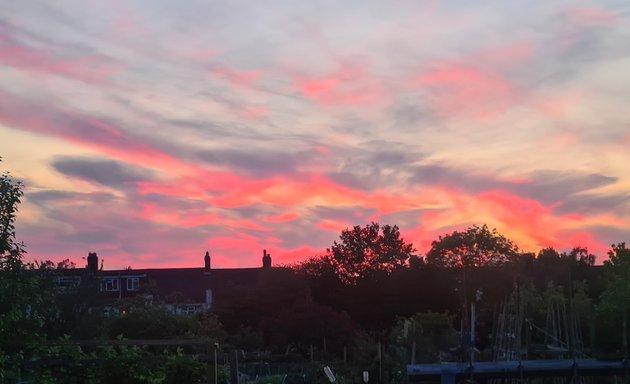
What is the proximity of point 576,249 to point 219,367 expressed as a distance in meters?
58.9

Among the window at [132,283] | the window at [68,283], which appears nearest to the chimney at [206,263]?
the window at [132,283]

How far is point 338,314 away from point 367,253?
2611 cm

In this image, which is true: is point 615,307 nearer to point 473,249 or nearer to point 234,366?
point 234,366

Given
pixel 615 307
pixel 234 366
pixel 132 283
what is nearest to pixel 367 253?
pixel 132 283

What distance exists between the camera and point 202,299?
277ft

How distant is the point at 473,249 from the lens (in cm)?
7075

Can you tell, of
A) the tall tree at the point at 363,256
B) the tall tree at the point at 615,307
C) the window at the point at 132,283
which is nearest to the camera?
the tall tree at the point at 615,307

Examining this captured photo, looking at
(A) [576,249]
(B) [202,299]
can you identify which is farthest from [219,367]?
(B) [202,299]

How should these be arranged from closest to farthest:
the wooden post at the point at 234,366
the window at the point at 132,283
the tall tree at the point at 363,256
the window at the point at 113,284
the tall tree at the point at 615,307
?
the wooden post at the point at 234,366, the tall tree at the point at 615,307, the tall tree at the point at 363,256, the window at the point at 113,284, the window at the point at 132,283

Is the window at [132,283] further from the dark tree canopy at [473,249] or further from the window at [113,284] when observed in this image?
the dark tree canopy at [473,249]

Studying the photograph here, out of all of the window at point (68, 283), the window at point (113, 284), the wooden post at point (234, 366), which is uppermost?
the window at point (113, 284)

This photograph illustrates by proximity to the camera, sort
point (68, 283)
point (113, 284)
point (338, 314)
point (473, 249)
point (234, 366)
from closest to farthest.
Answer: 1. point (234, 366)
2. point (68, 283)
3. point (338, 314)
4. point (473, 249)
5. point (113, 284)

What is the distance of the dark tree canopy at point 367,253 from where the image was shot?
7056 cm

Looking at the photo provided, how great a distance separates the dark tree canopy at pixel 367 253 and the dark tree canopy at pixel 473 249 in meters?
3.48
